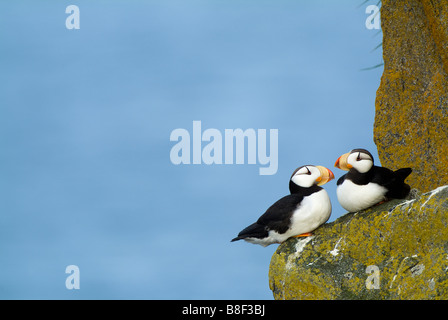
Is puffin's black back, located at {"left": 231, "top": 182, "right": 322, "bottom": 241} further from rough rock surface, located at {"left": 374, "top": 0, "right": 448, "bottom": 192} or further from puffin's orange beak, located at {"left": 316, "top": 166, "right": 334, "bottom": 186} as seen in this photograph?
rough rock surface, located at {"left": 374, "top": 0, "right": 448, "bottom": 192}

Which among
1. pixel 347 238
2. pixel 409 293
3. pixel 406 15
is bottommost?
pixel 409 293

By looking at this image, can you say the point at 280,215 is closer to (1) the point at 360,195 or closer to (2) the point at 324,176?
(2) the point at 324,176

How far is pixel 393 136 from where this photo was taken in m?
7.25

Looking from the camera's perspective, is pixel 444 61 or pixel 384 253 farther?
pixel 444 61

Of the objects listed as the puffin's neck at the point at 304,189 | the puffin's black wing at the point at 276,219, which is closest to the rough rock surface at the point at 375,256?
the puffin's black wing at the point at 276,219

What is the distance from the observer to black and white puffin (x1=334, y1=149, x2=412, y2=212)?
6.51m

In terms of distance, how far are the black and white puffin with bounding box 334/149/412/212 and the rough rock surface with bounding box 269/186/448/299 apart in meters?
0.09

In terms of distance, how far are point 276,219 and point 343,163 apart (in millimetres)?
768

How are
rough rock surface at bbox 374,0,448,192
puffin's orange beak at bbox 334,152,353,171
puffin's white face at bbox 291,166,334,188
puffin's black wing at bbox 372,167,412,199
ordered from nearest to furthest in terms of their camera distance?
puffin's black wing at bbox 372,167,412,199 → puffin's orange beak at bbox 334,152,353,171 → puffin's white face at bbox 291,166,334,188 → rough rock surface at bbox 374,0,448,192

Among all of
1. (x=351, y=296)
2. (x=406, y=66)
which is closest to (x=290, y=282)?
(x=351, y=296)

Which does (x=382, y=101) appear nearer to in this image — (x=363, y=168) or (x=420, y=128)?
(x=420, y=128)

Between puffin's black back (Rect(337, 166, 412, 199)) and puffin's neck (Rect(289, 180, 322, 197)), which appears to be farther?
puffin's neck (Rect(289, 180, 322, 197))

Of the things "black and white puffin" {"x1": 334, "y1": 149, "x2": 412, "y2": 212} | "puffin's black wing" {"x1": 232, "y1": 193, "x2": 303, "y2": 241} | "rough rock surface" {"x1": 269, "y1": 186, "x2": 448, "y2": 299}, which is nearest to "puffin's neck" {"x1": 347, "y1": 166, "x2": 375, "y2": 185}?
"black and white puffin" {"x1": 334, "y1": 149, "x2": 412, "y2": 212}
